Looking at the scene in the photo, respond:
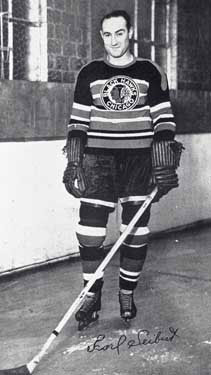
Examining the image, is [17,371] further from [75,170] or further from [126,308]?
[75,170]

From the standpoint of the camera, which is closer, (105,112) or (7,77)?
(105,112)

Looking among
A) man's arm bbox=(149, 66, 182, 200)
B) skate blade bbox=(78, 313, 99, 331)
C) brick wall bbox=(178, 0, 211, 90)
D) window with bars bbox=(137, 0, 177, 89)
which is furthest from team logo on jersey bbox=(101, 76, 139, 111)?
brick wall bbox=(178, 0, 211, 90)

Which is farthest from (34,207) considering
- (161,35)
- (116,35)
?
(161,35)

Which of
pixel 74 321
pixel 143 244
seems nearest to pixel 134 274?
pixel 143 244

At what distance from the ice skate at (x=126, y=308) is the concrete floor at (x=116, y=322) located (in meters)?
0.05

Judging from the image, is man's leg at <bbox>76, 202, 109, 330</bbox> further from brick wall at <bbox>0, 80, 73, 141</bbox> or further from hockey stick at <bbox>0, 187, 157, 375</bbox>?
brick wall at <bbox>0, 80, 73, 141</bbox>

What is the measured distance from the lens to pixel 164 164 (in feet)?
10.2

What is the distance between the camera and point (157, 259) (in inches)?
193

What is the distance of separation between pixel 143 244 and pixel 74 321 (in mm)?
596

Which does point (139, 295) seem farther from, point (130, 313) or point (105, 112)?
point (105, 112)

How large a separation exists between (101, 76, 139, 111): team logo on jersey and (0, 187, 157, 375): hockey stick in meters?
0.49

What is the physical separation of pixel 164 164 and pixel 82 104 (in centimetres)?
56

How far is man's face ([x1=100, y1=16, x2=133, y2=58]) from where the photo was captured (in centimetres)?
309
